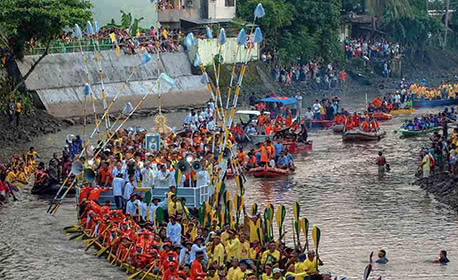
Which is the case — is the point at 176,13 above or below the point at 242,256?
above

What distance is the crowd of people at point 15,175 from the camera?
3450 centimetres

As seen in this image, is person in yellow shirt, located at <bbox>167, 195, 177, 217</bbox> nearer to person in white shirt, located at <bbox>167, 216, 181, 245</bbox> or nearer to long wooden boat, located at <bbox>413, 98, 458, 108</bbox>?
person in white shirt, located at <bbox>167, 216, 181, 245</bbox>

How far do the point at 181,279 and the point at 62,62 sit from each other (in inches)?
1382

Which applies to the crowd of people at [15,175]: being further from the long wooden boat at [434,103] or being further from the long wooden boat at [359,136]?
the long wooden boat at [434,103]

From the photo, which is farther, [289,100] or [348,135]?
[289,100]

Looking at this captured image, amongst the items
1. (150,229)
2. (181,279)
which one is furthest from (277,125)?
(181,279)

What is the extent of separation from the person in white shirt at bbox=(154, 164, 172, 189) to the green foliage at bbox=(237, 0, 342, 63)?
3943 cm

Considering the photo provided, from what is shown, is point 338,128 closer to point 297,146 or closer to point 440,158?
point 297,146

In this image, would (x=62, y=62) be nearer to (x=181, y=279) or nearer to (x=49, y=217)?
(x=49, y=217)

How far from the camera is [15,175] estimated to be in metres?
37.4

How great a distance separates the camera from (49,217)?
32.9 meters

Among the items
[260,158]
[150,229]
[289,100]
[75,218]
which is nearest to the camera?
[150,229]

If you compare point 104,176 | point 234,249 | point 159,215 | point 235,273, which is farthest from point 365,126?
point 235,273

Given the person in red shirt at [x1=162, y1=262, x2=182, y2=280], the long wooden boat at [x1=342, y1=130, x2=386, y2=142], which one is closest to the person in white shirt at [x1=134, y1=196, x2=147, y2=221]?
the person in red shirt at [x1=162, y1=262, x2=182, y2=280]
